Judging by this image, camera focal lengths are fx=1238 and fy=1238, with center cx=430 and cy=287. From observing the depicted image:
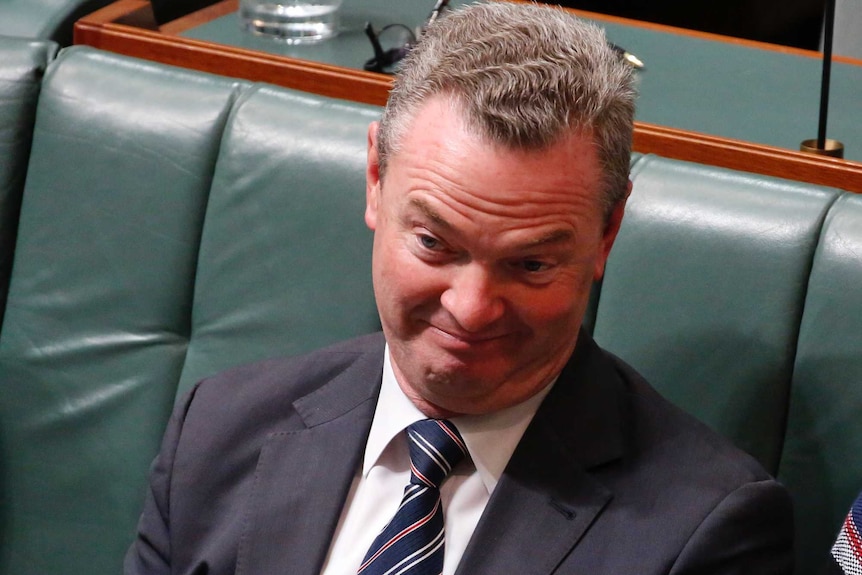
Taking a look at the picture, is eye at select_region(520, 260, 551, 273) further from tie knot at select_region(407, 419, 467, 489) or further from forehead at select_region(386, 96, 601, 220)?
tie knot at select_region(407, 419, 467, 489)

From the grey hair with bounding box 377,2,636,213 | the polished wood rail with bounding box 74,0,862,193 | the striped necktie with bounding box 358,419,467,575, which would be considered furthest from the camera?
the polished wood rail with bounding box 74,0,862,193

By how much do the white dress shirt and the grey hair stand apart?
261 mm

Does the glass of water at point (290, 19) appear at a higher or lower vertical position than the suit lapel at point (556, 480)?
higher

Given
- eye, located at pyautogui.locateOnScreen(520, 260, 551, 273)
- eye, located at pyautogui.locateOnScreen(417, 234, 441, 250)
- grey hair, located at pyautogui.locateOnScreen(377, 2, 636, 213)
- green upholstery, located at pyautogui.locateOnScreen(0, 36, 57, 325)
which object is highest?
grey hair, located at pyautogui.locateOnScreen(377, 2, 636, 213)

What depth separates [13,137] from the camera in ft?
5.69

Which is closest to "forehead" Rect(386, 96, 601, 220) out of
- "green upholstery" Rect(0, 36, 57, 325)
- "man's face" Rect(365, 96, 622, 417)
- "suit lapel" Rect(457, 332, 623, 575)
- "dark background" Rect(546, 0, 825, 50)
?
"man's face" Rect(365, 96, 622, 417)

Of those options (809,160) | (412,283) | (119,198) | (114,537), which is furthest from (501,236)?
(114,537)

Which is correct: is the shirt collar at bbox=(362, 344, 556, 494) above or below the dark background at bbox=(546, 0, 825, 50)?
above

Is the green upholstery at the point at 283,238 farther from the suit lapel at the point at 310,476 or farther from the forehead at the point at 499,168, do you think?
the forehead at the point at 499,168

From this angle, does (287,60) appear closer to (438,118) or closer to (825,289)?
(438,118)

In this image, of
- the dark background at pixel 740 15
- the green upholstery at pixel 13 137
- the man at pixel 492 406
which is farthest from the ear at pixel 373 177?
the dark background at pixel 740 15

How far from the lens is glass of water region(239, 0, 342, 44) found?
2.10 metres

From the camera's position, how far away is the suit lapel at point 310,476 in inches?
52.1

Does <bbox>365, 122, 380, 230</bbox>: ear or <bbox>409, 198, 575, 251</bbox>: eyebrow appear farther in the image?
<bbox>365, 122, 380, 230</bbox>: ear
